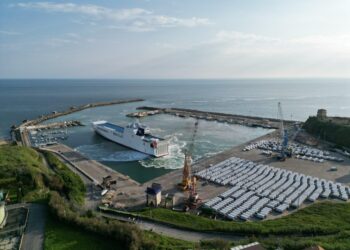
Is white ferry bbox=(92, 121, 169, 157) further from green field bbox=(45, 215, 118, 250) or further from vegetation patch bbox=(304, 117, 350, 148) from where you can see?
vegetation patch bbox=(304, 117, 350, 148)

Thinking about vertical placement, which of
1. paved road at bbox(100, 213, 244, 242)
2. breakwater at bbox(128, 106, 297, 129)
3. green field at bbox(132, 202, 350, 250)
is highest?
breakwater at bbox(128, 106, 297, 129)

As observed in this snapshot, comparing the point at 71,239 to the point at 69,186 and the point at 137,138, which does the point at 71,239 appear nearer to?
the point at 69,186

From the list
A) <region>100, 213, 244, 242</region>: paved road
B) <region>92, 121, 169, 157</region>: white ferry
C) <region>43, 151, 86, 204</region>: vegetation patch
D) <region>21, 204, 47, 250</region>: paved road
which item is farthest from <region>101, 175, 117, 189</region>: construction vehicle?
<region>92, 121, 169, 157</region>: white ferry

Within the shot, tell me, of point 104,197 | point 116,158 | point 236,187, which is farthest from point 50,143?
point 236,187

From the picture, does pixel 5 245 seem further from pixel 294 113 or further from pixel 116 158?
pixel 294 113

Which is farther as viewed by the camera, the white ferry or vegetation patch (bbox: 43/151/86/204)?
the white ferry

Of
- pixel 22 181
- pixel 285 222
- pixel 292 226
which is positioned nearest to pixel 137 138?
pixel 22 181

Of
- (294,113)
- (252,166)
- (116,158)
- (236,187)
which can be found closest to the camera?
(236,187)
